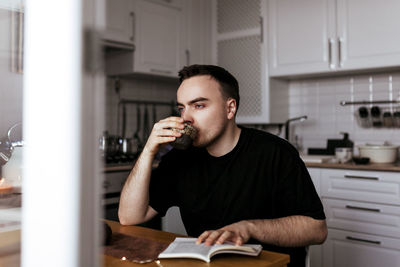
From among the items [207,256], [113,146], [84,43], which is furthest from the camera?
[113,146]

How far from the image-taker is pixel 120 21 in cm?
331

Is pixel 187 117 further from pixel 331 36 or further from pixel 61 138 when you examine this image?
pixel 331 36

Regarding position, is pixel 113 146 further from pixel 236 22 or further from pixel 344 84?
pixel 344 84

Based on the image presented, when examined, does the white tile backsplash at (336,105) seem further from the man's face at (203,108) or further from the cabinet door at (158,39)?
the man's face at (203,108)

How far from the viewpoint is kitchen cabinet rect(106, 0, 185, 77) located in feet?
11.3

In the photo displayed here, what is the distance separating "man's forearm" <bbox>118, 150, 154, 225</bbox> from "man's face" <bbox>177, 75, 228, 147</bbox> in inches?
8.3

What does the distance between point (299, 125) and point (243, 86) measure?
0.60 metres

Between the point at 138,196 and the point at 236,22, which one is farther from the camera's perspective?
the point at 236,22

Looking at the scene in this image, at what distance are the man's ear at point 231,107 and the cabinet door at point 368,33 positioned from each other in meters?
1.73

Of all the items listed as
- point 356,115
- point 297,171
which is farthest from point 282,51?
point 297,171

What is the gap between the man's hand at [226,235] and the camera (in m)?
1.05

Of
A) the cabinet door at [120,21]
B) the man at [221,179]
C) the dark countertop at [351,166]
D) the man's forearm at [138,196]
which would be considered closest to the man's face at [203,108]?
the man at [221,179]

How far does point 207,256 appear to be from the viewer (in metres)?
0.98

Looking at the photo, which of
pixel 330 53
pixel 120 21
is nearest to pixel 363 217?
pixel 330 53
